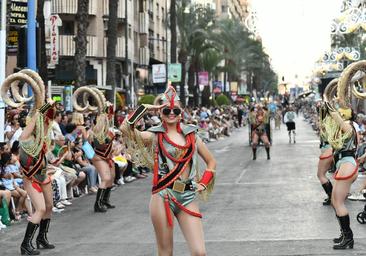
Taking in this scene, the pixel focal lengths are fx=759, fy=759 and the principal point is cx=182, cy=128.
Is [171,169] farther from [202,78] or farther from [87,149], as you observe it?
[202,78]

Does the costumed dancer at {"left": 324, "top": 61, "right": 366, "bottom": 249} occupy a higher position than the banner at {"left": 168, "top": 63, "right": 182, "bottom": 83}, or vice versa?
the banner at {"left": 168, "top": 63, "right": 182, "bottom": 83}

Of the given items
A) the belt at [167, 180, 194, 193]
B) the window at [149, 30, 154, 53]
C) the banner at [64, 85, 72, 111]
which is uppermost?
the window at [149, 30, 154, 53]

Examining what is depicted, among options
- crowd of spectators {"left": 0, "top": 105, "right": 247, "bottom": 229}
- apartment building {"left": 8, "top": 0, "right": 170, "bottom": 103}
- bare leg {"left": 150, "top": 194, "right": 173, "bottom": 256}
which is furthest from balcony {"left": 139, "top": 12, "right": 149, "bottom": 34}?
bare leg {"left": 150, "top": 194, "right": 173, "bottom": 256}

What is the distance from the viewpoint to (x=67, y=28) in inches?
1841

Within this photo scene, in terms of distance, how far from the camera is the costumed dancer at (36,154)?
10.2m

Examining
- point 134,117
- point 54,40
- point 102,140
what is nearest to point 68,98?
point 54,40

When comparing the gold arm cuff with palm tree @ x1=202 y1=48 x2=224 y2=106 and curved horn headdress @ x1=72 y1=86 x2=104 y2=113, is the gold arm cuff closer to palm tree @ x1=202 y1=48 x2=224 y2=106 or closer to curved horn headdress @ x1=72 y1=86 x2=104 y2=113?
curved horn headdress @ x1=72 y1=86 x2=104 y2=113

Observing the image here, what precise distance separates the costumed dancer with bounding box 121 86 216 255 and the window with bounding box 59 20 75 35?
1570 inches

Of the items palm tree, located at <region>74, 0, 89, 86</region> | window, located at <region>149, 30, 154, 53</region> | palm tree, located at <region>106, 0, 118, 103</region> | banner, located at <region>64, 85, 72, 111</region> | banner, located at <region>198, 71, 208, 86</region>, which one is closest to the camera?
palm tree, located at <region>74, 0, 89, 86</region>

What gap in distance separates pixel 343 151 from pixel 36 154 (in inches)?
163

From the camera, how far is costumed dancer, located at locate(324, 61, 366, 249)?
32.2ft

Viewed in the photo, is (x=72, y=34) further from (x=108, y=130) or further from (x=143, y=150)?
(x=143, y=150)

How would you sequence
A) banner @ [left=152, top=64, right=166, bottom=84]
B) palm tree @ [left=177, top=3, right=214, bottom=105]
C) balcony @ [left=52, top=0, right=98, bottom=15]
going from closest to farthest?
banner @ [left=152, top=64, right=166, bottom=84]
balcony @ [left=52, top=0, right=98, bottom=15]
palm tree @ [left=177, top=3, right=214, bottom=105]

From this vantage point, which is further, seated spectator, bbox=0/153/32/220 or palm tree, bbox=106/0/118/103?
palm tree, bbox=106/0/118/103
